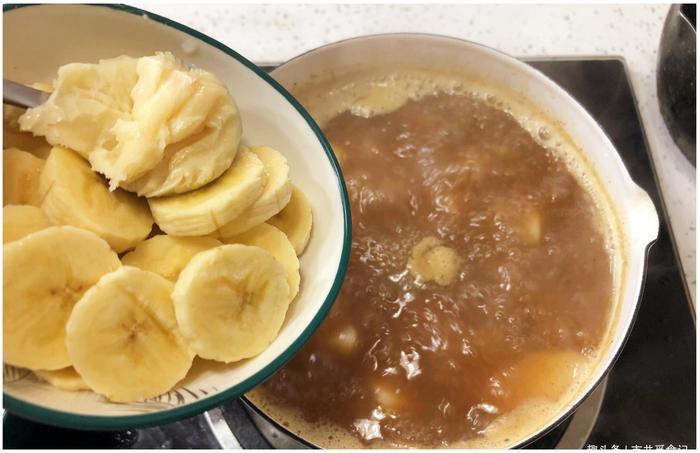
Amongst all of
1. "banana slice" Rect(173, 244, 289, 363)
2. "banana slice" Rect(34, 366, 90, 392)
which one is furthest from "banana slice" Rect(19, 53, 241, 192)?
"banana slice" Rect(34, 366, 90, 392)

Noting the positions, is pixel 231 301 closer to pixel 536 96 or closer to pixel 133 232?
pixel 133 232

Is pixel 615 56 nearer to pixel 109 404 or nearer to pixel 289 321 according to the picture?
pixel 289 321

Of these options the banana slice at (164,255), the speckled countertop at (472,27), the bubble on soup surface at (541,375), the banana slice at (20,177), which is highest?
the banana slice at (20,177)

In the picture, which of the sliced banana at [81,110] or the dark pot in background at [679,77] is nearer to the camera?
the sliced banana at [81,110]

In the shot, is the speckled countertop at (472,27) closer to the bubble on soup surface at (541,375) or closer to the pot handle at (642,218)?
A: the pot handle at (642,218)

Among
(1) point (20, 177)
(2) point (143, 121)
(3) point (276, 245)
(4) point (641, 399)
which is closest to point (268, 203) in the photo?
(3) point (276, 245)

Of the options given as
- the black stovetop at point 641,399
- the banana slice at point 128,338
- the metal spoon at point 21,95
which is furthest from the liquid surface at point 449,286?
the metal spoon at point 21,95
